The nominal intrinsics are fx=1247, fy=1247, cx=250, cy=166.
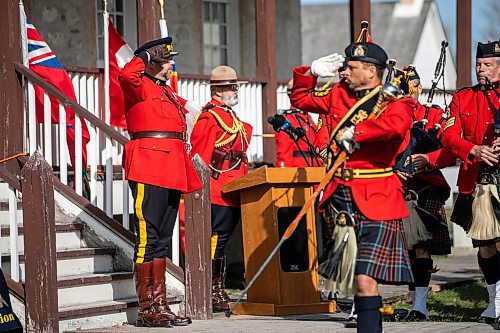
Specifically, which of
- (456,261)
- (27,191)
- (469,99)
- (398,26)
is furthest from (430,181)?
(398,26)

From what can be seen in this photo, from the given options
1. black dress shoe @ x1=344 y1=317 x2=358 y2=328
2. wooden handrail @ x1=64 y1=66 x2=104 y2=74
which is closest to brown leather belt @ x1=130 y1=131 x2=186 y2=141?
black dress shoe @ x1=344 y1=317 x2=358 y2=328

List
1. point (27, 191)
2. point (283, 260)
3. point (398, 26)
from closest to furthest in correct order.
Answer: point (27, 191)
point (283, 260)
point (398, 26)

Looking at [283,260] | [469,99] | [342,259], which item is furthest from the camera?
[283,260]

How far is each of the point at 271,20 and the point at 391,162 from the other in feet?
24.1

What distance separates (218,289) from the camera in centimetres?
1166

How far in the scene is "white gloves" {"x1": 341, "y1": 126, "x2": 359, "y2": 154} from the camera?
27.2ft

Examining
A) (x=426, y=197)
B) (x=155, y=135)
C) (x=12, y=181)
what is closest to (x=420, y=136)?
(x=426, y=197)

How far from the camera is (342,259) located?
8414 mm

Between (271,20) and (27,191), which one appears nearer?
(27,191)

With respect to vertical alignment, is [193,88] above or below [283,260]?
above

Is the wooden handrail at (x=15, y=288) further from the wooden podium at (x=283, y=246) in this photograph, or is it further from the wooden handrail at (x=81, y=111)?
the wooden podium at (x=283, y=246)

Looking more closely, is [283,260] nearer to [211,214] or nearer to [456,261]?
[211,214]

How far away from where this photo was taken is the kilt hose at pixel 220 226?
38.4 feet

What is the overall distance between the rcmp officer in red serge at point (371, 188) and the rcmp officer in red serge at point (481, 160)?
5.61 ft
